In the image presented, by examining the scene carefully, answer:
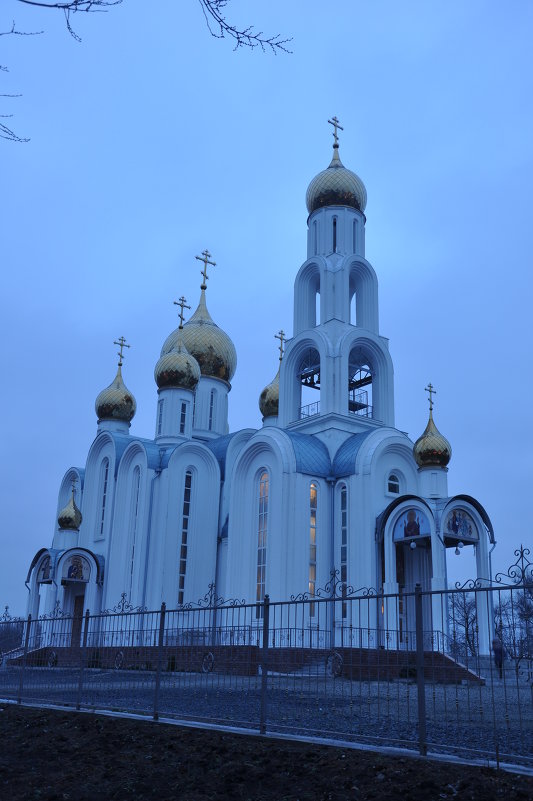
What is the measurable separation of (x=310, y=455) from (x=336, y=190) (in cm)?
910

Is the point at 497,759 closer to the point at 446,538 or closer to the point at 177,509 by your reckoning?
the point at 446,538

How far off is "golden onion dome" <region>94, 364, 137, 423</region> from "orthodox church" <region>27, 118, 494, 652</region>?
0.06m

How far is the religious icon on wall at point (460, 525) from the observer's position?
19906mm

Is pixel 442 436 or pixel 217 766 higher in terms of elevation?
pixel 442 436

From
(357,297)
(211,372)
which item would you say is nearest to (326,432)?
(357,297)

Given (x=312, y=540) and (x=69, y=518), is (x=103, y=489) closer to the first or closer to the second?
(x=69, y=518)

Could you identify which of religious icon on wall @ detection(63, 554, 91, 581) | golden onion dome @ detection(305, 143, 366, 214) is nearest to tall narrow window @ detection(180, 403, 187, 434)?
religious icon on wall @ detection(63, 554, 91, 581)

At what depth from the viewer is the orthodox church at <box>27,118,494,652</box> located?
20.4 meters

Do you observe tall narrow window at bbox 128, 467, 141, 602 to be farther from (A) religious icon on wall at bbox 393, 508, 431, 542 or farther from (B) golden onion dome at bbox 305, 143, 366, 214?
(B) golden onion dome at bbox 305, 143, 366, 214

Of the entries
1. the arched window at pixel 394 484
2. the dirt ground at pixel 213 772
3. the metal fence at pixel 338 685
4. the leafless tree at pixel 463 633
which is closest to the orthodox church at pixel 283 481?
the arched window at pixel 394 484

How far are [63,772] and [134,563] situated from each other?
1946 centimetres

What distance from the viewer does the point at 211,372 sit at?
3173cm

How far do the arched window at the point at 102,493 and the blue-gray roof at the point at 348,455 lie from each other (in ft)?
35.0

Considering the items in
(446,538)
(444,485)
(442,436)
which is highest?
(442,436)
